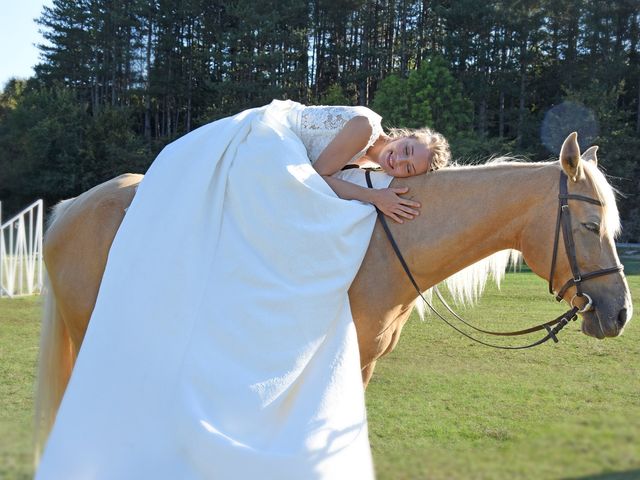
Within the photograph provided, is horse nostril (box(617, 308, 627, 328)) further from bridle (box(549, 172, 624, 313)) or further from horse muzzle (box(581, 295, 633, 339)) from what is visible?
bridle (box(549, 172, 624, 313))

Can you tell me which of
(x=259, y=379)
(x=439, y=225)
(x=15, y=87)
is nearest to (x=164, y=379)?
(x=259, y=379)

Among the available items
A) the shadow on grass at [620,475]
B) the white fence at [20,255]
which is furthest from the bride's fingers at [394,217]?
the white fence at [20,255]

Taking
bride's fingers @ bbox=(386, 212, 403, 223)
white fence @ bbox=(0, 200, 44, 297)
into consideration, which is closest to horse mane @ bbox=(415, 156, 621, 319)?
bride's fingers @ bbox=(386, 212, 403, 223)

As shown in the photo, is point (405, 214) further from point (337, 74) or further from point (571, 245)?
point (337, 74)

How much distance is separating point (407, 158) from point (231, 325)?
1223mm

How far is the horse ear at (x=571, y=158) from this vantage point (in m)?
2.70

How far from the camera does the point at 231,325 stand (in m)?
2.57

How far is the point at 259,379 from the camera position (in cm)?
250

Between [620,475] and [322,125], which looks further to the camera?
[620,475]

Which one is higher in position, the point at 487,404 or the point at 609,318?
the point at 609,318

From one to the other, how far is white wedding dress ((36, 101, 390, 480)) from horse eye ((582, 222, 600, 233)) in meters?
0.96

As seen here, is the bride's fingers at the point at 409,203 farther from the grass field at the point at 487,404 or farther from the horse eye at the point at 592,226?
the grass field at the point at 487,404

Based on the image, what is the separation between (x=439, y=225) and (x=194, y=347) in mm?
1283

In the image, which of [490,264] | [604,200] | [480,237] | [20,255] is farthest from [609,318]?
[20,255]
